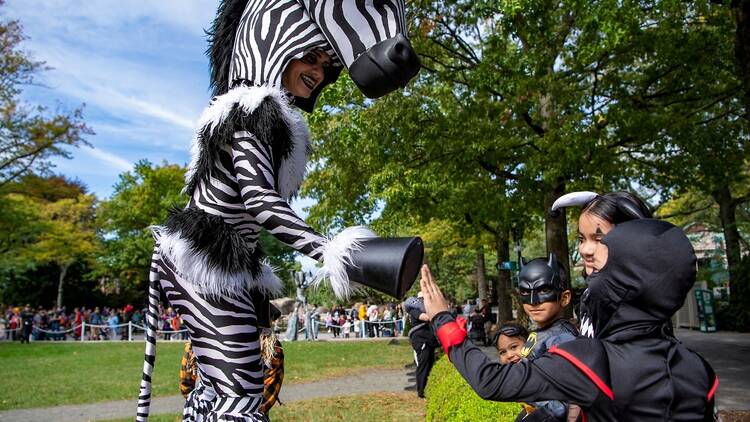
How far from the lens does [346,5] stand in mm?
2055

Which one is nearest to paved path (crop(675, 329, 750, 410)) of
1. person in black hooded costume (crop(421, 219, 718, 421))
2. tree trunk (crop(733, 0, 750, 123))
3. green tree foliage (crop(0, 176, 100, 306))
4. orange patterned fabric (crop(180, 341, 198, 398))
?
tree trunk (crop(733, 0, 750, 123))

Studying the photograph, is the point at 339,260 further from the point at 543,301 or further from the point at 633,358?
the point at 543,301

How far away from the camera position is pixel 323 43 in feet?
7.11

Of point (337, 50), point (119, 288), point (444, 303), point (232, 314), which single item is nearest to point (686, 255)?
point (444, 303)

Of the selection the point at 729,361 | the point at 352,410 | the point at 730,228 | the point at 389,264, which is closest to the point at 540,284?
the point at 389,264

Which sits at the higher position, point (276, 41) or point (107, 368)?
point (276, 41)

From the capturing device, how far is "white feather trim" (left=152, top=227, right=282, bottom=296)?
6.51 ft

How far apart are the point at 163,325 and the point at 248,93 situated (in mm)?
28750

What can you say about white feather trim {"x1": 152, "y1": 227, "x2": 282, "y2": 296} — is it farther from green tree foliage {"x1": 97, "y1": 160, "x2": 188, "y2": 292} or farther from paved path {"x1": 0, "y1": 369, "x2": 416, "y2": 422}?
green tree foliage {"x1": 97, "y1": 160, "x2": 188, "y2": 292}

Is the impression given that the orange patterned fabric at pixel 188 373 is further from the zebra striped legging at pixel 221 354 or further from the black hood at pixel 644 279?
the black hood at pixel 644 279

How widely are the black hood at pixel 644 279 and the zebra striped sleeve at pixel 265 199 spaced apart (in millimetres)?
1023

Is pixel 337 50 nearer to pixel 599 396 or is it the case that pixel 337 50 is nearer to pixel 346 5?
pixel 346 5

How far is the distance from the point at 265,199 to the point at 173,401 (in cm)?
940

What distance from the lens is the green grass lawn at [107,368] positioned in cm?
1091
